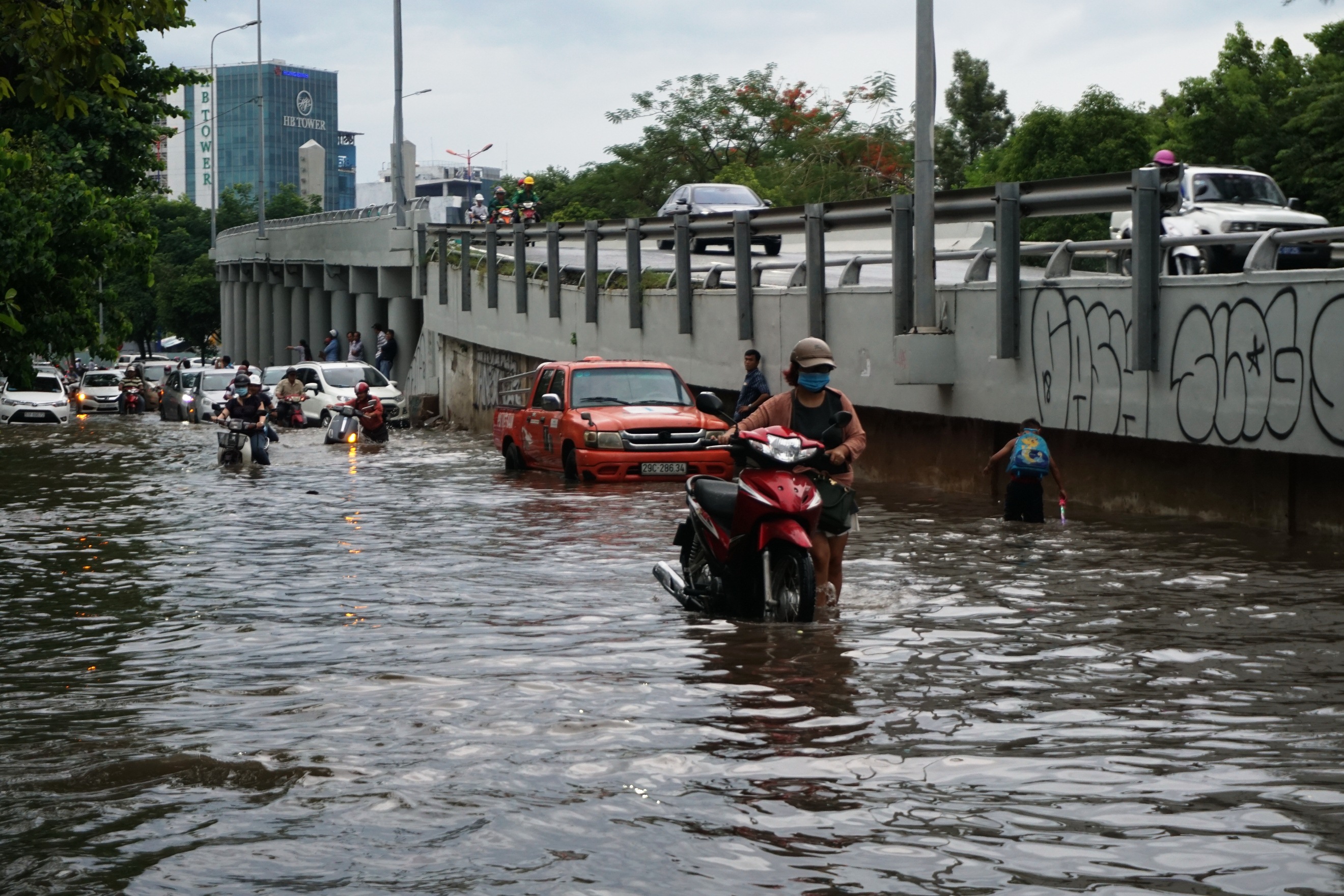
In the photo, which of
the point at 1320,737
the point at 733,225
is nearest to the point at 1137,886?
the point at 1320,737

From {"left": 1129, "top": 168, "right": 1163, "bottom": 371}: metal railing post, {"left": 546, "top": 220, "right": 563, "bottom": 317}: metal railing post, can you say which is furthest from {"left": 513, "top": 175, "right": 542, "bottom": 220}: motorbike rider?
{"left": 1129, "top": 168, "right": 1163, "bottom": 371}: metal railing post

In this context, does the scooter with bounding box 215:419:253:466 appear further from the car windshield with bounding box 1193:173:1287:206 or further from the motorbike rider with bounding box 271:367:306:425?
the motorbike rider with bounding box 271:367:306:425

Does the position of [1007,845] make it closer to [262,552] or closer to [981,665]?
[981,665]

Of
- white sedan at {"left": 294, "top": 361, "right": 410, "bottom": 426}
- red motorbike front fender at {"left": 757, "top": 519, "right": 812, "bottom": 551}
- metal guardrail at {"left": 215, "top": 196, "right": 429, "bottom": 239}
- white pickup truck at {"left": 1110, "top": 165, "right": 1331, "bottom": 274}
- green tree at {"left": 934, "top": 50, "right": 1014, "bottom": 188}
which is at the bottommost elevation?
red motorbike front fender at {"left": 757, "top": 519, "right": 812, "bottom": 551}

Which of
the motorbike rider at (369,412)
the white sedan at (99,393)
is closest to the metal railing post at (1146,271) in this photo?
the motorbike rider at (369,412)

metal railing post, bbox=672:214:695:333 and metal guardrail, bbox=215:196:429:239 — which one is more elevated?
metal guardrail, bbox=215:196:429:239

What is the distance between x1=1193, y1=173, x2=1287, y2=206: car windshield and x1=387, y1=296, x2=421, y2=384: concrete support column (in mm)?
33879

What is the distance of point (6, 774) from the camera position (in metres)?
6.35

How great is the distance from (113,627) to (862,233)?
35.2 metres

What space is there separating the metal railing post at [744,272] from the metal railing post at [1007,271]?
6265mm

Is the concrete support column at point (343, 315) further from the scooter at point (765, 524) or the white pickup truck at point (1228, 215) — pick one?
the scooter at point (765, 524)

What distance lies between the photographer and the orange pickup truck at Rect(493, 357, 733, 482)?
20.9 m

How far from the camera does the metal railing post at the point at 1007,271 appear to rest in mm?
17672

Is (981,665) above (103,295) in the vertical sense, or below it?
below
